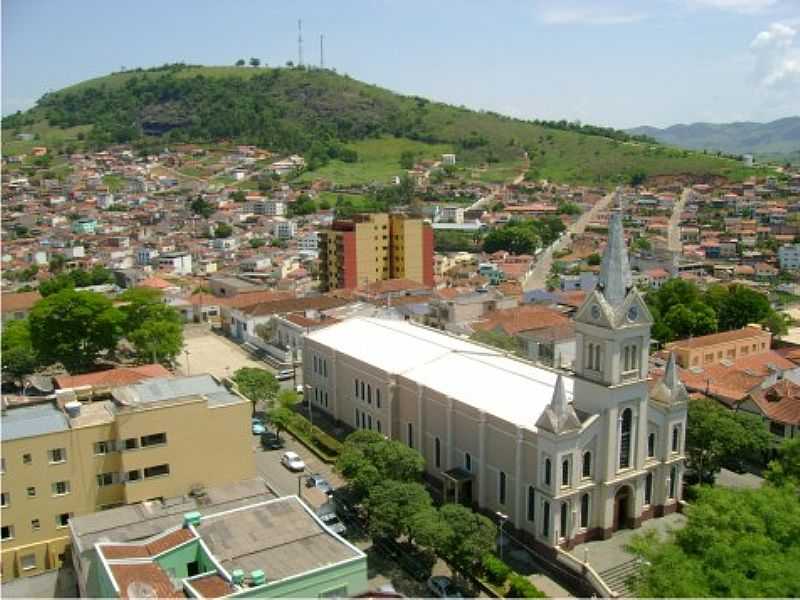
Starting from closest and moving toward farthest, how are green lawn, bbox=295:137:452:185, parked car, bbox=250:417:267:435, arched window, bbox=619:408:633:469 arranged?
1. arched window, bbox=619:408:633:469
2. parked car, bbox=250:417:267:435
3. green lawn, bbox=295:137:452:185

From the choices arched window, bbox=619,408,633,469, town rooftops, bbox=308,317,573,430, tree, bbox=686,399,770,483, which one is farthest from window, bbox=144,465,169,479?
tree, bbox=686,399,770,483

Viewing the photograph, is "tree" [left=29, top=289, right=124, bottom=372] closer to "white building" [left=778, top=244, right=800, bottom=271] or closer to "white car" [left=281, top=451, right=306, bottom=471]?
"white car" [left=281, top=451, right=306, bottom=471]

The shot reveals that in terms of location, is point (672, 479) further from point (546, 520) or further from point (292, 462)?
point (292, 462)

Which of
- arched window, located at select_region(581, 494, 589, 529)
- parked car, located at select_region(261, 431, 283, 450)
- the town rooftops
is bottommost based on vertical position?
parked car, located at select_region(261, 431, 283, 450)

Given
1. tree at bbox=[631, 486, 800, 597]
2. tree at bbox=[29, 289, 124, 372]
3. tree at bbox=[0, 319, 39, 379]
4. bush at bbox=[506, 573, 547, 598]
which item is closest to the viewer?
tree at bbox=[631, 486, 800, 597]

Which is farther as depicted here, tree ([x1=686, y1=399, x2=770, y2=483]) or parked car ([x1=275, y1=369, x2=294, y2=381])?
parked car ([x1=275, y1=369, x2=294, y2=381])

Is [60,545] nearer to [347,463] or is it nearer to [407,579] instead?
[347,463]
